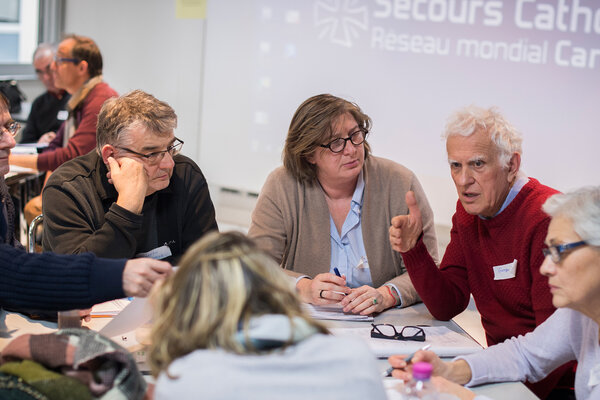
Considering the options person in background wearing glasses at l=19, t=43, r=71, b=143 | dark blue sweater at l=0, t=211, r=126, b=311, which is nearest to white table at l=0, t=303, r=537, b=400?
dark blue sweater at l=0, t=211, r=126, b=311

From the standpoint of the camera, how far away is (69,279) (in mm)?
1890

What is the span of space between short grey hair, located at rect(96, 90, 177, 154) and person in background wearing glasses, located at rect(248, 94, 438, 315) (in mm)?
542

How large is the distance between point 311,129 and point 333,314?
2.69ft

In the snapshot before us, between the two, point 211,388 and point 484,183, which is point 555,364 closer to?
point 484,183

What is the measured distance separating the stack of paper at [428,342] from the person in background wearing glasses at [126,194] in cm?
87

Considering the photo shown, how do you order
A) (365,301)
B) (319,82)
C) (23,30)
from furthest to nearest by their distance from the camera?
(23,30) < (319,82) < (365,301)

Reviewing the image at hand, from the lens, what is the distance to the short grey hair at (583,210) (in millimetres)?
1799

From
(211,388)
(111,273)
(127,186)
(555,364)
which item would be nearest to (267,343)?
(211,388)

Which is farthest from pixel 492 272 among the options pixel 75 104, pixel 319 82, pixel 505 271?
pixel 319 82

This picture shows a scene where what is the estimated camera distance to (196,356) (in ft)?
4.08

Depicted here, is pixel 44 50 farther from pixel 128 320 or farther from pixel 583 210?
pixel 583 210

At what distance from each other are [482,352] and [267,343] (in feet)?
3.35

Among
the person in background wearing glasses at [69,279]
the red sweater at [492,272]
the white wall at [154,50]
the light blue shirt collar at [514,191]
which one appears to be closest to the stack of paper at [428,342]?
the red sweater at [492,272]

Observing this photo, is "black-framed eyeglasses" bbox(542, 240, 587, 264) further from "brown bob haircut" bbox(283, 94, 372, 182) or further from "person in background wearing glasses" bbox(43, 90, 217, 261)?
"person in background wearing glasses" bbox(43, 90, 217, 261)
